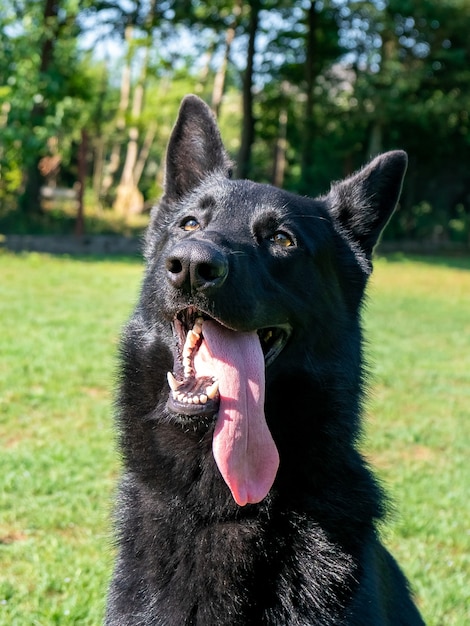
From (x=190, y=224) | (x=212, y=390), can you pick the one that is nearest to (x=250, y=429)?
(x=212, y=390)

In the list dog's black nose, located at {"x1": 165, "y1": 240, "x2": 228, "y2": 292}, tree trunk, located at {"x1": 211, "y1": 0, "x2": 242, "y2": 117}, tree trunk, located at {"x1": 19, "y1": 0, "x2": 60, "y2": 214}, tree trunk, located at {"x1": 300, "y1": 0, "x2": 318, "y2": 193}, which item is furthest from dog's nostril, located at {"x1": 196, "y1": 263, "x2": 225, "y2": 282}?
tree trunk, located at {"x1": 300, "y1": 0, "x2": 318, "y2": 193}

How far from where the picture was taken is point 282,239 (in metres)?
2.65

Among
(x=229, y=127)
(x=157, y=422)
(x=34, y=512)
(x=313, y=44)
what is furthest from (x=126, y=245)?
(x=229, y=127)

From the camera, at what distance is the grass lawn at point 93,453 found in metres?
3.48

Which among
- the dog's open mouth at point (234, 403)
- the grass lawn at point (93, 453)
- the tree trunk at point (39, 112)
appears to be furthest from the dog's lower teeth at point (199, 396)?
the tree trunk at point (39, 112)

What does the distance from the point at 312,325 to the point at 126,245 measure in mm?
19241

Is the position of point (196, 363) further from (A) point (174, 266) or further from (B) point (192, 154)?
(B) point (192, 154)

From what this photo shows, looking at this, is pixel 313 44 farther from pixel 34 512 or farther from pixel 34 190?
pixel 34 512

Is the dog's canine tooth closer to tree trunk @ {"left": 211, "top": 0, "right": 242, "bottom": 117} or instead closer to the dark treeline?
the dark treeline

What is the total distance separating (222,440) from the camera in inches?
87.7

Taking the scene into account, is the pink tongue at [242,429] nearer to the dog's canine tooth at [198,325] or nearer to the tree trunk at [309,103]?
the dog's canine tooth at [198,325]

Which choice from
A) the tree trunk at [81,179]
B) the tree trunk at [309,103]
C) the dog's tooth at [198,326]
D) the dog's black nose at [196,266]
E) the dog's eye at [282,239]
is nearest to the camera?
the dog's black nose at [196,266]

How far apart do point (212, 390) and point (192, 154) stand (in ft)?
4.55

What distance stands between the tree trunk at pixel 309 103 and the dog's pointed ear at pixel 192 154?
2294cm
